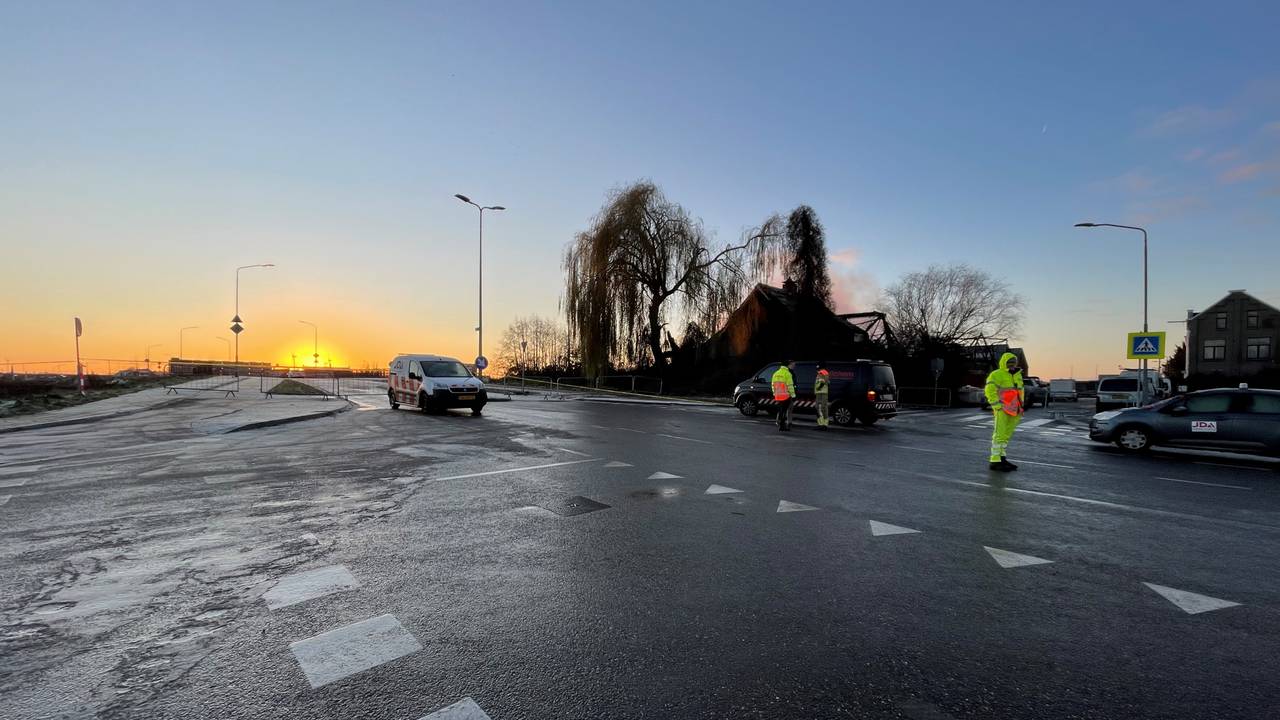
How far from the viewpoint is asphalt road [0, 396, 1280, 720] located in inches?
107

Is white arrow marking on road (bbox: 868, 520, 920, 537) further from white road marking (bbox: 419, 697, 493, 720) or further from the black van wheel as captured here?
the black van wheel

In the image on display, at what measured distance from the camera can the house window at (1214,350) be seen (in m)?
59.8

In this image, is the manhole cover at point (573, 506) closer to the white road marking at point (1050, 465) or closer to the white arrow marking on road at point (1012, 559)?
the white arrow marking on road at point (1012, 559)

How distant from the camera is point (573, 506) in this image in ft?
21.2

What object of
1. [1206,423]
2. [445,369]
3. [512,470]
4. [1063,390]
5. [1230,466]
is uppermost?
[445,369]

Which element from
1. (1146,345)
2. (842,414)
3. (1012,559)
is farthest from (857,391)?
(1012,559)

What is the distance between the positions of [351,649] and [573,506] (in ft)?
11.3

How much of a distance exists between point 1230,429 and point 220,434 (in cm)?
1966

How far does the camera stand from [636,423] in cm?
1714

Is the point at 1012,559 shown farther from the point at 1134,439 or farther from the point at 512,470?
the point at 1134,439

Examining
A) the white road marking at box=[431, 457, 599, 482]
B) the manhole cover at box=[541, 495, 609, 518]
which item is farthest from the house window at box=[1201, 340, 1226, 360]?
Answer: the manhole cover at box=[541, 495, 609, 518]

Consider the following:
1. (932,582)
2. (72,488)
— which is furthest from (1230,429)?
(72,488)

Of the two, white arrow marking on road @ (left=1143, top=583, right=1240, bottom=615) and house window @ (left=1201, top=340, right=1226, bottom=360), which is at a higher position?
house window @ (left=1201, top=340, right=1226, bottom=360)

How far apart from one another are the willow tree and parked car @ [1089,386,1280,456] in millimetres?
22546
